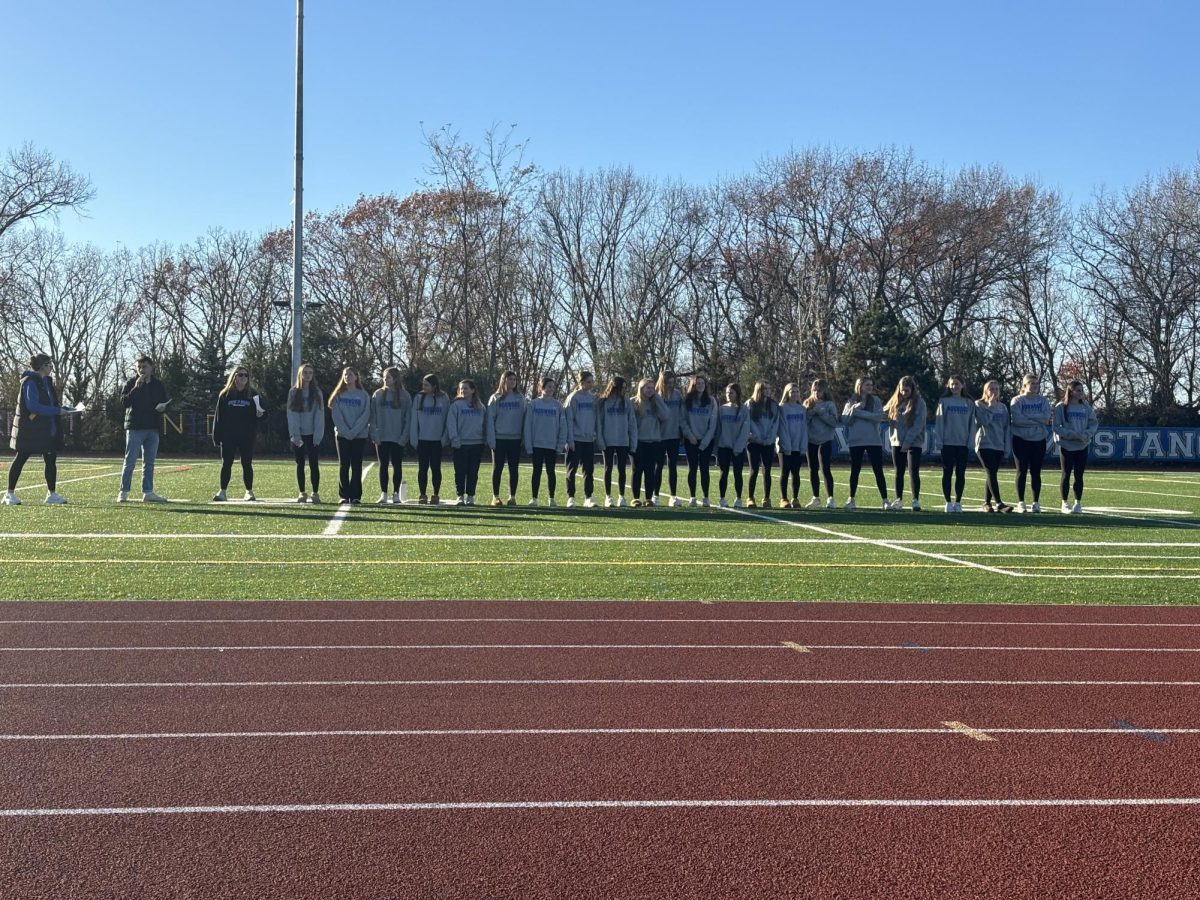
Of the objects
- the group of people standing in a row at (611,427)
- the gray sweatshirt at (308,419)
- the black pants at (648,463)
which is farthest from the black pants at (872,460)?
the gray sweatshirt at (308,419)

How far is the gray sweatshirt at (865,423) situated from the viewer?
15.2 meters

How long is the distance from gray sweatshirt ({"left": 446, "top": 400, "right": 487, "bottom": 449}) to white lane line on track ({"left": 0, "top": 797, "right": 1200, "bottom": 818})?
37.2 feet

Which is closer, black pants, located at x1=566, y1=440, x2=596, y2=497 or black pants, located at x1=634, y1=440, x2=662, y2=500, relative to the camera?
black pants, located at x1=566, y1=440, x2=596, y2=497

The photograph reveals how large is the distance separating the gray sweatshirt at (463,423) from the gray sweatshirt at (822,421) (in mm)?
4560

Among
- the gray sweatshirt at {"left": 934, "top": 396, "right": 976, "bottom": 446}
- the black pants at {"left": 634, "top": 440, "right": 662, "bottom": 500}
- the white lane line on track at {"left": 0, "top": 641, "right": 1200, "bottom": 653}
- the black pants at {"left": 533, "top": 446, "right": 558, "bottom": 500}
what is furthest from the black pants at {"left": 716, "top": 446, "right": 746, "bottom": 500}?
the white lane line on track at {"left": 0, "top": 641, "right": 1200, "bottom": 653}

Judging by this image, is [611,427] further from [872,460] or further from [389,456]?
[872,460]

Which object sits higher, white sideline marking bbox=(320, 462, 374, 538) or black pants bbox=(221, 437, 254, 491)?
black pants bbox=(221, 437, 254, 491)

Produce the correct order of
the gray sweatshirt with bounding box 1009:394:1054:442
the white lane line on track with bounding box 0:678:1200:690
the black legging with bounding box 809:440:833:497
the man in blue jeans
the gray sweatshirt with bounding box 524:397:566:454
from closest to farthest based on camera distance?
the white lane line on track with bounding box 0:678:1200:690 → the man in blue jeans → the gray sweatshirt with bounding box 524:397:566:454 → the gray sweatshirt with bounding box 1009:394:1054:442 → the black legging with bounding box 809:440:833:497

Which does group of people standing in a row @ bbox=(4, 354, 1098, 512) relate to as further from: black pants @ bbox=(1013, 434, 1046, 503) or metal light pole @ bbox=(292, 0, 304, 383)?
metal light pole @ bbox=(292, 0, 304, 383)

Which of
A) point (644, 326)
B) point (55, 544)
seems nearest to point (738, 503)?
point (55, 544)

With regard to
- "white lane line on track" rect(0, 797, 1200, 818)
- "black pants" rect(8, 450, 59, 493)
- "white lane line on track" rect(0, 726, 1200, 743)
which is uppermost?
"black pants" rect(8, 450, 59, 493)

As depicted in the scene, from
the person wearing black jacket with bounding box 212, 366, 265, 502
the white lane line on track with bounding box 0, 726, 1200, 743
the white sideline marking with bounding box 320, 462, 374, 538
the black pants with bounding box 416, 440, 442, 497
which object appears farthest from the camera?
the black pants with bounding box 416, 440, 442, 497

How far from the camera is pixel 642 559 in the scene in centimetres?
1036

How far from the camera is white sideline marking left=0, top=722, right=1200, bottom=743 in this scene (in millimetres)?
4590
